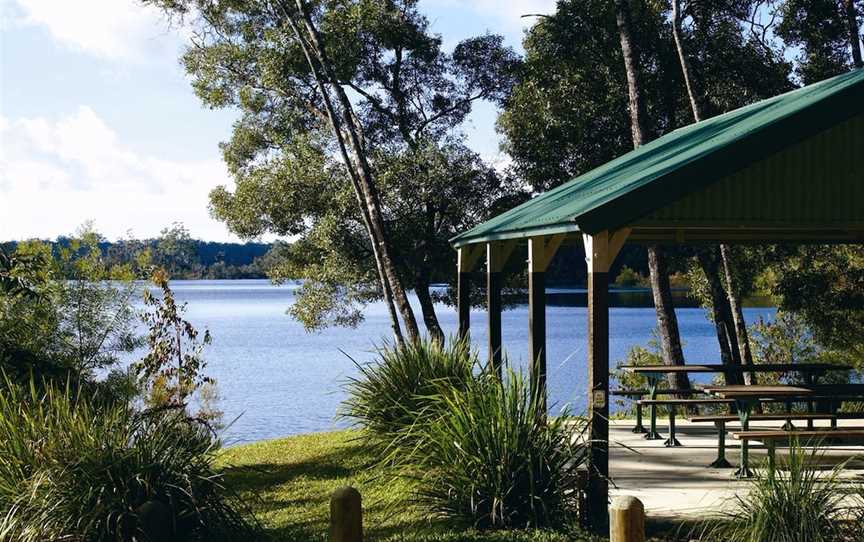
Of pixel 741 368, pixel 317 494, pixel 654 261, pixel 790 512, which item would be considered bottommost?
pixel 317 494

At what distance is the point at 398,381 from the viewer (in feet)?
33.6

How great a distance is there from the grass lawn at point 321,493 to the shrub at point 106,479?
408mm

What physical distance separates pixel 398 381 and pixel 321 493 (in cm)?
149

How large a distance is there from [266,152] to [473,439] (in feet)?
51.9

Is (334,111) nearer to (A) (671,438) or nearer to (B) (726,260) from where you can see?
(B) (726,260)

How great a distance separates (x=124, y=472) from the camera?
249 inches

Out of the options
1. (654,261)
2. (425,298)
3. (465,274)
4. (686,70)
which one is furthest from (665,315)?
(425,298)

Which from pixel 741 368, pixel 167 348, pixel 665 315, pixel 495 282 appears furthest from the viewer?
pixel 167 348

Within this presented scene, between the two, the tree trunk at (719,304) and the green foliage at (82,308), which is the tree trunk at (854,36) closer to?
the tree trunk at (719,304)

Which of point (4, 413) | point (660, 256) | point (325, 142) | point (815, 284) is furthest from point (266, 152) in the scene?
point (4, 413)

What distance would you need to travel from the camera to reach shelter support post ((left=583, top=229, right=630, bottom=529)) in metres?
6.96

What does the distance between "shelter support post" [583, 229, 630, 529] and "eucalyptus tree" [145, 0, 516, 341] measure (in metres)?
11.2

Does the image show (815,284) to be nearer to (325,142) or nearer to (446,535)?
(325,142)

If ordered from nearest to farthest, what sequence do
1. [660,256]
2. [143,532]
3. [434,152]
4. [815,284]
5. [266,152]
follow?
[143,532], [660,256], [815,284], [434,152], [266,152]
